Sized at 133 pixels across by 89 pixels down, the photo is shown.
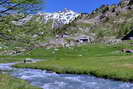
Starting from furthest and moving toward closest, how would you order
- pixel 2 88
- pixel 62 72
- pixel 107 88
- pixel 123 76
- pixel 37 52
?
pixel 37 52
pixel 62 72
pixel 123 76
pixel 107 88
pixel 2 88

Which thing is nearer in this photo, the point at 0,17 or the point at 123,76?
the point at 0,17

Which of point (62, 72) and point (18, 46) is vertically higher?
point (18, 46)

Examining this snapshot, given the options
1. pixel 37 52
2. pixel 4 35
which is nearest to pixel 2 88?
pixel 4 35

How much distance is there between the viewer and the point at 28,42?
1525cm

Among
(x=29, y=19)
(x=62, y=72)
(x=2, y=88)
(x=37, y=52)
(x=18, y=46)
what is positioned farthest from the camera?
(x=37, y=52)

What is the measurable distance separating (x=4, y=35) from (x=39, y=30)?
1.82 m

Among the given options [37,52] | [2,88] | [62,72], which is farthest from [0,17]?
[37,52]

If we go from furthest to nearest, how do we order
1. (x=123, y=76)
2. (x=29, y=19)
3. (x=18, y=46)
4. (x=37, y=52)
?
1. (x=37, y=52)
2. (x=123, y=76)
3. (x=29, y=19)
4. (x=18, y=46)

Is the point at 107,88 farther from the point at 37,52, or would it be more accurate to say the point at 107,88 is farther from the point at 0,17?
the point at 37,52

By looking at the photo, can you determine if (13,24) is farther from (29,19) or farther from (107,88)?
(107,88)

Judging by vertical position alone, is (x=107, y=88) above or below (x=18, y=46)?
below

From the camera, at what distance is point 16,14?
15.6m

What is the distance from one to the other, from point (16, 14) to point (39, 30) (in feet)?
4.76

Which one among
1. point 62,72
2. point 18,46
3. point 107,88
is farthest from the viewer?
point 62,72
